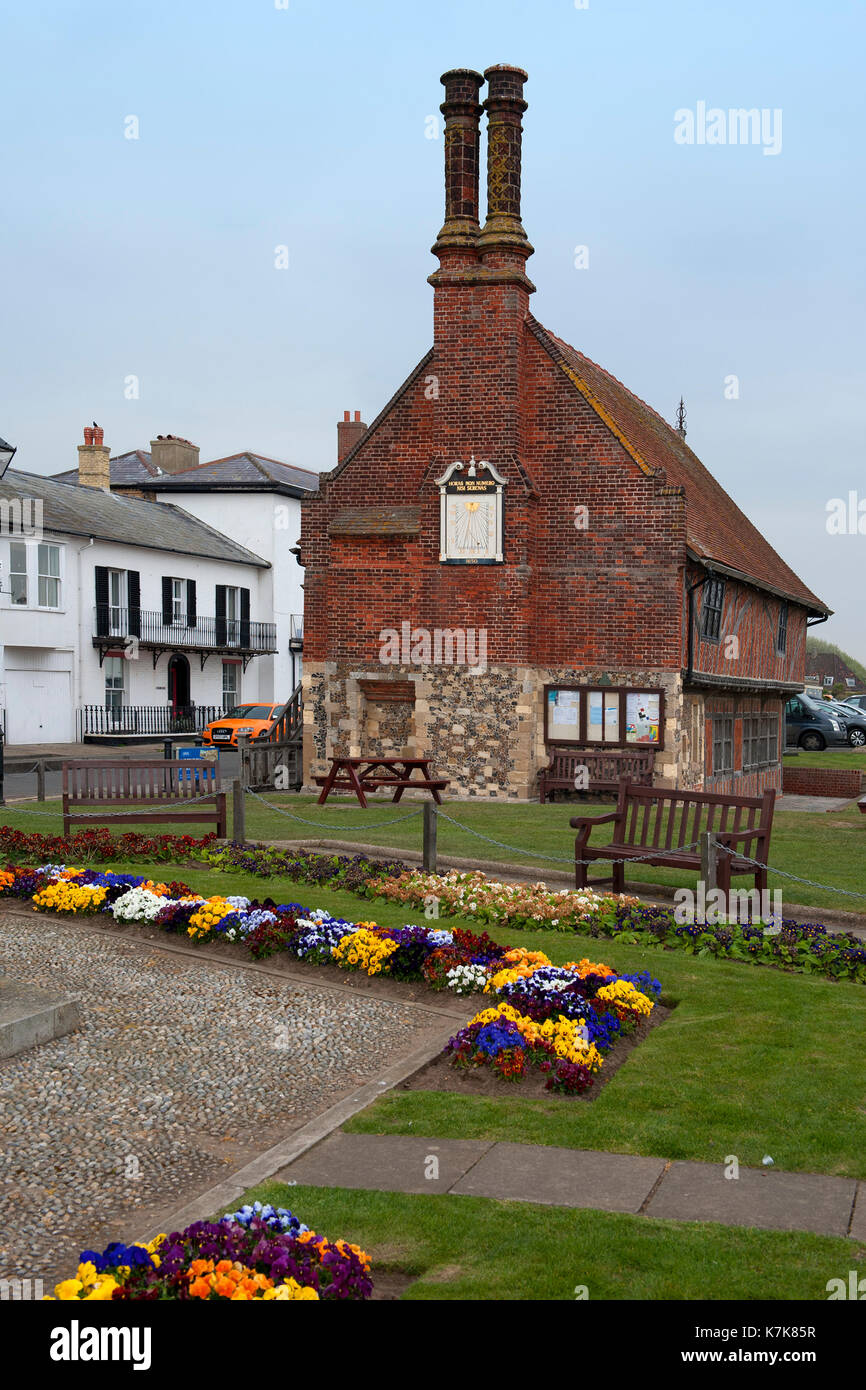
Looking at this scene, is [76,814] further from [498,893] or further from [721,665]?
[721,665]

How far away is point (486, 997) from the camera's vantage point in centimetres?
868

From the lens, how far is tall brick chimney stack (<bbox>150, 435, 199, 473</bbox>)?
177ft

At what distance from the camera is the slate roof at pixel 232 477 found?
163 ft

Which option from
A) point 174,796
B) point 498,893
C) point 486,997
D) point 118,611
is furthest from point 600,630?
point 118,611

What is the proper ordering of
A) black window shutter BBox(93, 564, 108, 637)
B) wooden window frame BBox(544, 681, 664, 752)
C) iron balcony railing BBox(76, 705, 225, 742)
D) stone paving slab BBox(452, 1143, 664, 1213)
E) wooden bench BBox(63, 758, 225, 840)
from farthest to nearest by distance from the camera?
black window shutter BBox(93, 564, 108, 637) → iron balcony railing BBox(76, 705, 225, 742) → wooden window frame BBox(544, 681, 664, 752) → wooden bench BBox(63, 758, 225, 840) → stone paving slab BBox(452, 1143, 664, 1213)

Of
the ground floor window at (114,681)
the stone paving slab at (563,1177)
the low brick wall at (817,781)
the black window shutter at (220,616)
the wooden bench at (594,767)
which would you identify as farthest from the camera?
the black window shutter at (220,616)

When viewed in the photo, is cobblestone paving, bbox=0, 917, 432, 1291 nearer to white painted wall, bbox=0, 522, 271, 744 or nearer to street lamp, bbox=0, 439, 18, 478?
street lamp, bbox=0, 439, 18, 478

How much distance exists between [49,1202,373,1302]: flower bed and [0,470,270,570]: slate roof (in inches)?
1378

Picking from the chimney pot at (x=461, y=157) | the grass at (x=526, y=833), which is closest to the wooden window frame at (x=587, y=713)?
the grass at (x=526, y=833)

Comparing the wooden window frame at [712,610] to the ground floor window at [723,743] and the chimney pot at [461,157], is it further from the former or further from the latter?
the chimney pot at [461,157]

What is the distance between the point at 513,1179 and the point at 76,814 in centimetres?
1151

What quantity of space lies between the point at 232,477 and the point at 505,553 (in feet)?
100

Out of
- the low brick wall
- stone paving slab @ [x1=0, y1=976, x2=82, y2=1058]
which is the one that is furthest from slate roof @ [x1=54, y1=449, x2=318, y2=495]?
stone paving slab @ [x1=0, y1=976, x2=82, y2=1058]

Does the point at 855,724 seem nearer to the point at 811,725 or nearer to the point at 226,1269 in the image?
Result: the point at 811,725
